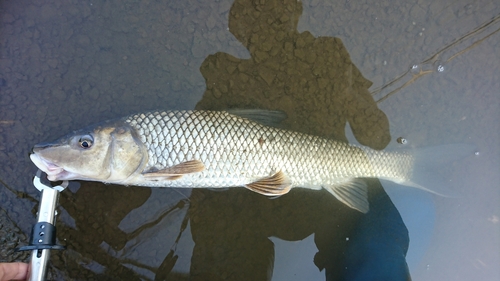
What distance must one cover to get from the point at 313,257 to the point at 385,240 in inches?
23.3

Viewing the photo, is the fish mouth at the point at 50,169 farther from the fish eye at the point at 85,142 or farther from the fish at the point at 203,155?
the fish eye at the point at 85,142

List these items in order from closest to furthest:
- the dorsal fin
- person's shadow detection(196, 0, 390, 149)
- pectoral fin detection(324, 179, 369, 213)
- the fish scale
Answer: the fish scale → the dorsal fin → pectoral fin detection(324, 179, 369, 213) → person's shadow detection(196, 0, 390, 149)

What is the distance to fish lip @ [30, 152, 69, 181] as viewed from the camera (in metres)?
1.66

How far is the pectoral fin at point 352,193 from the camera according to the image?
7.11 ft

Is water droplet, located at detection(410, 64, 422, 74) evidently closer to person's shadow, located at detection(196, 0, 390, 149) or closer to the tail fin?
person's shadow, located at detection(196, 0, 390, 149)

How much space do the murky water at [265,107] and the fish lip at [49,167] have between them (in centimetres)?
42

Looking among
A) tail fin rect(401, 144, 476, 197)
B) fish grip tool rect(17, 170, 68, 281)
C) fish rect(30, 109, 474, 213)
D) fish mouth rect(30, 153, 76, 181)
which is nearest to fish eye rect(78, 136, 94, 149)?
fish rect(30, 109, 474, 213)

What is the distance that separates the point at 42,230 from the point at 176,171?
698 mm

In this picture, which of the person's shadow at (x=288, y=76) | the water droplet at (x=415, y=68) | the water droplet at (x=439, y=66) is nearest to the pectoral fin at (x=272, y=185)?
the person's shadow at (x=288, y=76)

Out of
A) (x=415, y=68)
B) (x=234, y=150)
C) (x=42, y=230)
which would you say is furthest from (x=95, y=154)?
(x=415, y=68)

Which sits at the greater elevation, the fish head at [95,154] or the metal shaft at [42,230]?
the fish head at [95,154]

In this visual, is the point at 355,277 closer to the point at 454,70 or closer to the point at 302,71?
the point at 302,71

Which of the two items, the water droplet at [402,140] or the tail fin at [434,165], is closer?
the tail fin at [434,165]

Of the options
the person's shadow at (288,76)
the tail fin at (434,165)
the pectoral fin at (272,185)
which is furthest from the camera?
the tail fin at (434,165)
